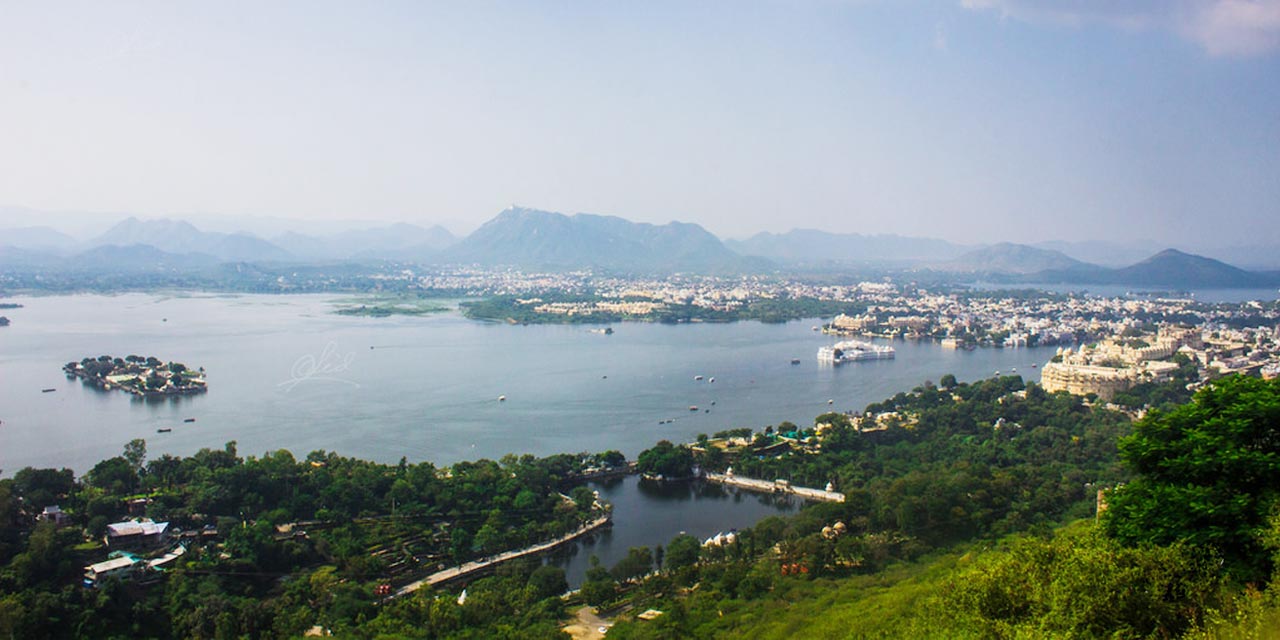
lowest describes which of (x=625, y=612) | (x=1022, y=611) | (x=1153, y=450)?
(x=625, y=612)

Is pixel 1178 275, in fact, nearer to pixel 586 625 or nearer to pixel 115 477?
pixel 586 625

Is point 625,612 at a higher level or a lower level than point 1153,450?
lower

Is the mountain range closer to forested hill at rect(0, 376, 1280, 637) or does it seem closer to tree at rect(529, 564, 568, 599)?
forested hill at rect(0, 376, 1280, 637)

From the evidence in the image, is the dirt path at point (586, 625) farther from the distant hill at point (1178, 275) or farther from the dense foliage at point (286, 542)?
the distant hill at point (1178, 275)

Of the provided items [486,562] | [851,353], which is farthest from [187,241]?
[486,562]

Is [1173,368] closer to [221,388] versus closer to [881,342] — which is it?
[881,342]

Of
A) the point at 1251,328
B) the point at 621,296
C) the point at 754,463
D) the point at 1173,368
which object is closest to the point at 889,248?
the point at 621,296
